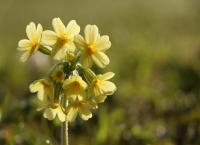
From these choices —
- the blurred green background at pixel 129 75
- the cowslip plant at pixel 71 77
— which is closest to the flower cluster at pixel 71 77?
the cowslip plant at pixel 71 77

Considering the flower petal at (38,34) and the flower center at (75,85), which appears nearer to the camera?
the flower center at (75,85)

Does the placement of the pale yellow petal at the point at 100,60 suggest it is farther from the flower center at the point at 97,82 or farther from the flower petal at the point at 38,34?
the flower petal at the point at 38,34

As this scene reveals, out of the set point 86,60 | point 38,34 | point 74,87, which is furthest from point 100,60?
point 38,34

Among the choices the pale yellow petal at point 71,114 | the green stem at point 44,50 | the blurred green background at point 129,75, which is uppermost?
the green stem at point 44,50

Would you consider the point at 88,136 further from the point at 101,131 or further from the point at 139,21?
the point at 139,21

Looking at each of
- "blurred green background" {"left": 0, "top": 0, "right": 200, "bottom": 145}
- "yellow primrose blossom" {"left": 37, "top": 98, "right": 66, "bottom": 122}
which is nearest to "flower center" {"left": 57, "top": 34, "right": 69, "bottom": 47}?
"yellow primrose blossom" {"left": 37, "top": 98, "right": 66, "bottom": 122}

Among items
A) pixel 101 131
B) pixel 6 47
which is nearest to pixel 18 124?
pixel 101 131

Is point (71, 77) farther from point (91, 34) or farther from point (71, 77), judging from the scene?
point (91, 34)
